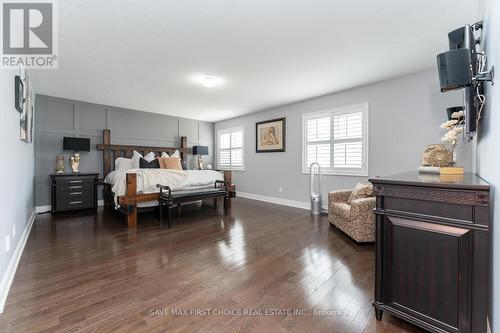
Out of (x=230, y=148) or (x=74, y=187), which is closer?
(x=74, y=187)

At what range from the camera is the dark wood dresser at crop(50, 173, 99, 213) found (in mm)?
4645

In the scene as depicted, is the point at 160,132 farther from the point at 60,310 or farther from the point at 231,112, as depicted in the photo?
the point at 60,310

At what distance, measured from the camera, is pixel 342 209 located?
3.35m

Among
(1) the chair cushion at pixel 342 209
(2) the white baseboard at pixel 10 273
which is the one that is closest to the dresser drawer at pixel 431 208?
(1) the chair cushion at pixel 342 209

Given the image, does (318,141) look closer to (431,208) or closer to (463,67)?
(463,67)

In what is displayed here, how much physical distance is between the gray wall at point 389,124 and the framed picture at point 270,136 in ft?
0.57

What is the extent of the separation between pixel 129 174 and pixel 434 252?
4.04m

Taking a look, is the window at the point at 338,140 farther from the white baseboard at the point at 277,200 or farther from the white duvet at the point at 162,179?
the white duvet at the point at 162,179

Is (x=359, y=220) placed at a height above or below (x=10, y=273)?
above

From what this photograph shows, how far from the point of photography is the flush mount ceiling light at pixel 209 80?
385 cm

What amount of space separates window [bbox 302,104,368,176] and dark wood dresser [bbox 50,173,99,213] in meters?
4.79

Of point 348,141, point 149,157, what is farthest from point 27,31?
point 348,141

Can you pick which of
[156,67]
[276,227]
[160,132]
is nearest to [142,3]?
[156,67]

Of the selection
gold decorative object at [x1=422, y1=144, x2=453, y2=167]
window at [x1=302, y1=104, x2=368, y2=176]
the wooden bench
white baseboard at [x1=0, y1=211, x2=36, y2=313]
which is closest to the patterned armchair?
gold decorative object at [x1=422, y1=144, x2=453, y2=167]
